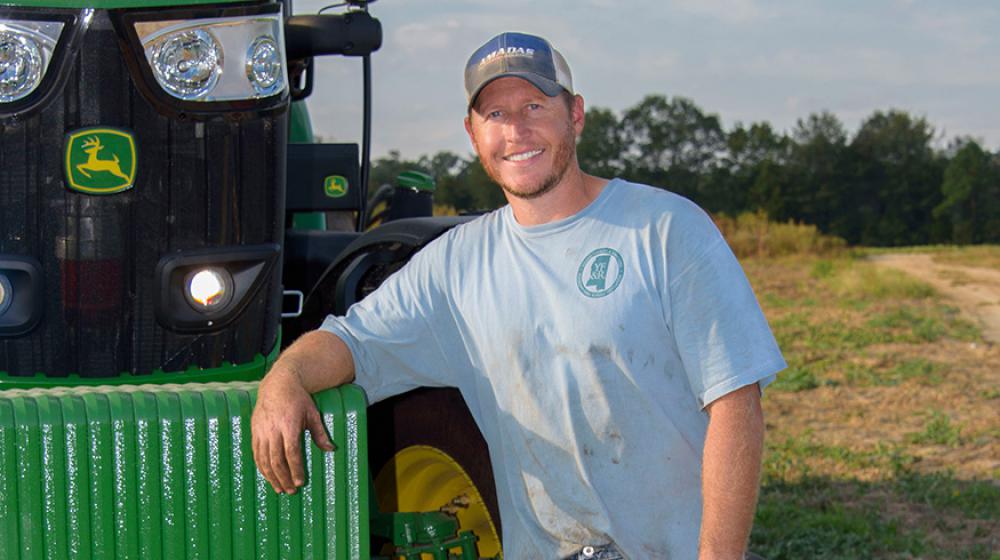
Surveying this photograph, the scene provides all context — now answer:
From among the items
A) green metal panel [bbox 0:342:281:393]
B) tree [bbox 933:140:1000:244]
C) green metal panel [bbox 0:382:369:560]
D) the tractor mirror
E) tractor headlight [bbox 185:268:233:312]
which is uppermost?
tree [bbox 933:140:1000:244]

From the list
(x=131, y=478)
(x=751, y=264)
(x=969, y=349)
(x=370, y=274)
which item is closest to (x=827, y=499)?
(x=370, y=274)

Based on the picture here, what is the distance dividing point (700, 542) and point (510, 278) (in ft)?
2.12

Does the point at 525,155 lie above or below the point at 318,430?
above

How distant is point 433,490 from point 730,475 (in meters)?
1.17

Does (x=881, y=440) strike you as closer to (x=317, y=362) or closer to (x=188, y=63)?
(x=317, y=362)

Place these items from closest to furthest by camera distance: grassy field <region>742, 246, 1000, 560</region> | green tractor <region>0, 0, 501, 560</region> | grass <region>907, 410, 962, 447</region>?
1. green tractor <region>0, 0, 501, 560</region>
2. grassy field <region>742, 246, 1000, 560</region>
3. grass <region>907, 410, 962, 447</region>

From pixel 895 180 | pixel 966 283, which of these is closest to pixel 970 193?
pixel 895 180

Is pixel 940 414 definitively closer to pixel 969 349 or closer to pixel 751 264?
pixel 969 349

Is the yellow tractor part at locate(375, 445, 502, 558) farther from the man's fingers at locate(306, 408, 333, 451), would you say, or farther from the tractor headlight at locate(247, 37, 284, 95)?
the tractor headlight at locate(247, 37, 284, 95)

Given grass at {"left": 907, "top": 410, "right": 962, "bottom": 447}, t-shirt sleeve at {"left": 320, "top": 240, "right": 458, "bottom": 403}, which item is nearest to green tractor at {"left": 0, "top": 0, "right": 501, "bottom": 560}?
t-shirt sleeve at {"left": 320, "top": 240, "right": 458, "bottom": 403}

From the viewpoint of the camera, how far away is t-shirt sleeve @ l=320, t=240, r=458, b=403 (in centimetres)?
285

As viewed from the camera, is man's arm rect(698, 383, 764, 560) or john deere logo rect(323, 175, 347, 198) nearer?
man's arm rect(698, 383, 764, 560)

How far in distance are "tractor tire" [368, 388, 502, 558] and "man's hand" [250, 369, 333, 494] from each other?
0.55 meters

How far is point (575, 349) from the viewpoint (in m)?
2.56
